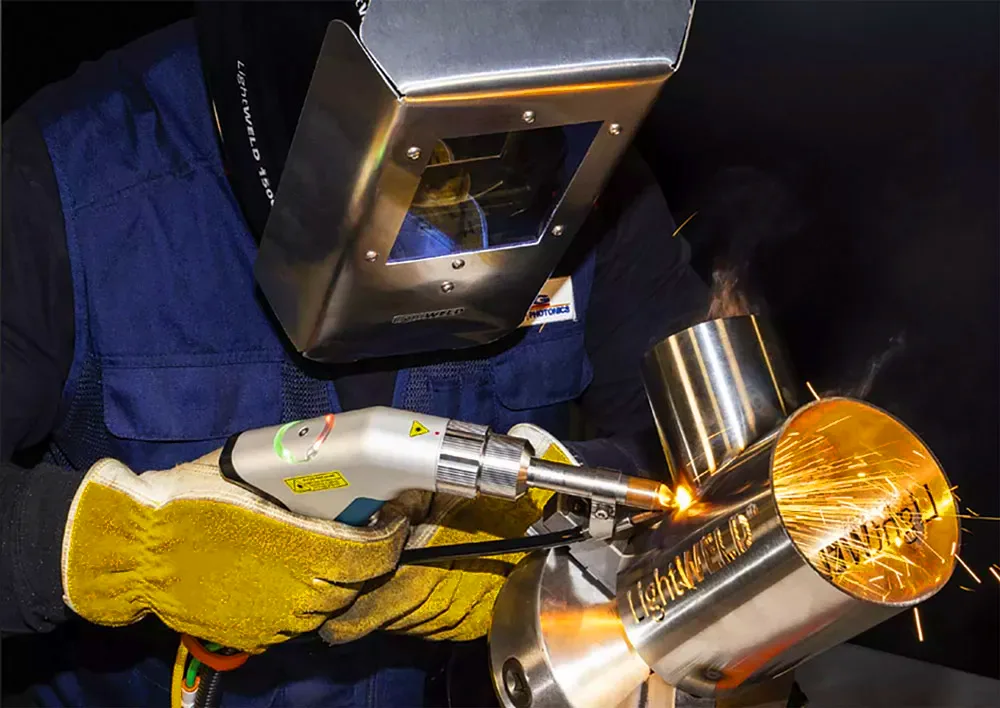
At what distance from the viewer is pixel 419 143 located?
1.02 metres

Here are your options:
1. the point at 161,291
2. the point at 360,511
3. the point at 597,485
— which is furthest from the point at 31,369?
the point at 597,485

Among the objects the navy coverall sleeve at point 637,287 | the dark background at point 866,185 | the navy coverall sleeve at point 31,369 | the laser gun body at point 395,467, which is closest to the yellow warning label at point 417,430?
the laser gun body at point 395,467

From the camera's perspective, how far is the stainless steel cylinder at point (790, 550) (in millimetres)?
961

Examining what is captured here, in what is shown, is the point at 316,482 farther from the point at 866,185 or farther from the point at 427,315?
the point at 866,185

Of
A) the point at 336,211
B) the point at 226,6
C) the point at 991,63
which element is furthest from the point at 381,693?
the point at 991,63

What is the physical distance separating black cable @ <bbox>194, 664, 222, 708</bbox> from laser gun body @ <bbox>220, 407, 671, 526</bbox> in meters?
0.28

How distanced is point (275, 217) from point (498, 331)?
0.31 m

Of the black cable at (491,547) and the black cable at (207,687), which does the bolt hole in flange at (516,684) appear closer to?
the black cable at (491,547)

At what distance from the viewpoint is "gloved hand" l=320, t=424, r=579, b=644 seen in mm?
1241

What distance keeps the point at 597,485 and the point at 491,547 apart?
0.60ft

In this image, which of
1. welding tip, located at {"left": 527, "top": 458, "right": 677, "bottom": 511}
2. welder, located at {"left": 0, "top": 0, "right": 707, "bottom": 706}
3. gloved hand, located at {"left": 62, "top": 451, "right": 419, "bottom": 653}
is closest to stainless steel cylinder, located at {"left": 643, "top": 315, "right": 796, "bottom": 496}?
welding tip, located at {"left": 527, "top": 458, "right": 677, "bottom": 511}

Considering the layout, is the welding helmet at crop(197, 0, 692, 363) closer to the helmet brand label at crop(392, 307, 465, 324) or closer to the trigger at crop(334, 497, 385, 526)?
the helmet brand label at crop(392, 307, 465, 324)

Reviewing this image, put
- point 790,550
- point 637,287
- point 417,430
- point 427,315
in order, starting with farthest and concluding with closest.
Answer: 1. point 637,287
2. point 427,315
3. point 417,430
4. point 790,550

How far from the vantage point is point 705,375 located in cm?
117
